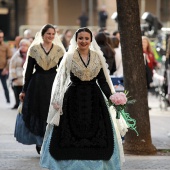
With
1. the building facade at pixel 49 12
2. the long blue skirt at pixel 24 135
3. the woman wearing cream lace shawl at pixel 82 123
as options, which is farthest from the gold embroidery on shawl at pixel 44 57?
the building facade at pixel 49 12

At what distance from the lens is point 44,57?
12.0 metres

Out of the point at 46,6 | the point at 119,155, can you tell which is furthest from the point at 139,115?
the point at 46,6

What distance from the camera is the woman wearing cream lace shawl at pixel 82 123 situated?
10078 mm

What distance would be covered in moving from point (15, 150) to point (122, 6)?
2495mm

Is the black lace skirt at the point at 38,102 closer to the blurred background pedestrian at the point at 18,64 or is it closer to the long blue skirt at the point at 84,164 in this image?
the long blue skirt at the point at 84,164

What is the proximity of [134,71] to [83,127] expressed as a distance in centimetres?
264

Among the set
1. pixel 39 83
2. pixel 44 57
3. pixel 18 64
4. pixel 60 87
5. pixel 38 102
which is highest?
pixel 44 57

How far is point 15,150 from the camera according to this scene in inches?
505

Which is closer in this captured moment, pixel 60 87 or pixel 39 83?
pixel 60 87

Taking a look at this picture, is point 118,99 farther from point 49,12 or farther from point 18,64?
point 49,12

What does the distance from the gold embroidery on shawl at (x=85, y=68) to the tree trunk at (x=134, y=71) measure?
2364 millimetres

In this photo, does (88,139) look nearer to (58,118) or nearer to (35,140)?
(58,118)

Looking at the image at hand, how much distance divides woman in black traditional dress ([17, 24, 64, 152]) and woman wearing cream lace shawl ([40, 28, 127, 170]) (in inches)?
73.8

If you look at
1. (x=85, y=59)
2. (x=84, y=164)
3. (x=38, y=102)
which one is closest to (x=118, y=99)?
(x=85, y=59)
